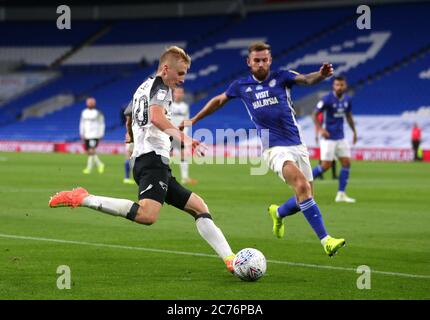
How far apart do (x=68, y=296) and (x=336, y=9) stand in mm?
52266

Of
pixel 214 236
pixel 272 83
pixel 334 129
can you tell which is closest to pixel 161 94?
pixel 214 236

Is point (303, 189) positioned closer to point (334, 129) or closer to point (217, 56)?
point (334, 129)

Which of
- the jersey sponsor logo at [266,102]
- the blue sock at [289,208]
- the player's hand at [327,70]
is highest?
the player's hand at [327,70]

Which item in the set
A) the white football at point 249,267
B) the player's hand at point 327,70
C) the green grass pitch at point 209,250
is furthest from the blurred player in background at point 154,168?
the player's hand at point 327,70

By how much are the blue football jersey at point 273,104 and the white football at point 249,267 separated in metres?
2.99

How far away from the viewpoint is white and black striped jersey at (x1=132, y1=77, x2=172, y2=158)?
9.62 meters

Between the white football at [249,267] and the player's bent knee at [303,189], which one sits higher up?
the player's bent knee at [303,189]

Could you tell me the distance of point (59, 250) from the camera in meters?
11.6

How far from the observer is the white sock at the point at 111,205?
9.68 m

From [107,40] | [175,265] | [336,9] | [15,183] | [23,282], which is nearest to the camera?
[23,282]

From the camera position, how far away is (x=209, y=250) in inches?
466

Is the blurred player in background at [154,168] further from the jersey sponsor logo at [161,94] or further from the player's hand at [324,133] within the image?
the player's hand at [324,133]
